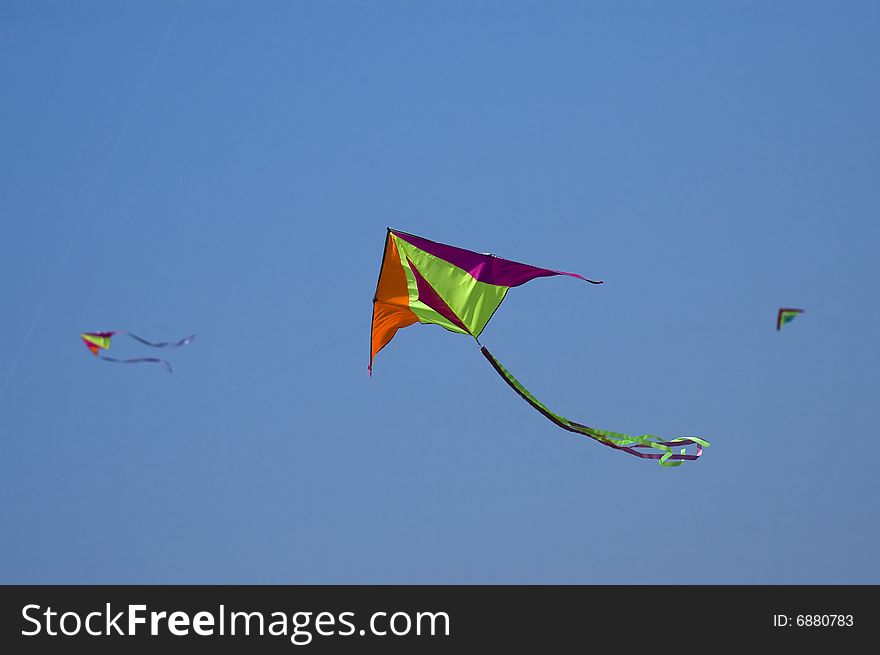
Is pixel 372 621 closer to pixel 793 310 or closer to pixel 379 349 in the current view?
pixel 379 349

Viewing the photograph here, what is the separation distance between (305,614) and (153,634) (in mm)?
1882

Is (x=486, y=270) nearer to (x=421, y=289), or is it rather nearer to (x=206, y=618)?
(x=421, y=289)

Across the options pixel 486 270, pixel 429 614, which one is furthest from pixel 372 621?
pixel 486 270

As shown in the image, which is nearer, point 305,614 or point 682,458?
point 682,458

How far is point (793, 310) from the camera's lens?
67.4 feet

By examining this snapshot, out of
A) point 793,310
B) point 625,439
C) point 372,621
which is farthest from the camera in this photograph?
point 793,310

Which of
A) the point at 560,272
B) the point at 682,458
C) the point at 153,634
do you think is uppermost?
the point at 560,272

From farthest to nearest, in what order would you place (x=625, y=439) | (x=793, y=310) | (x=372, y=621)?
(x=793, y=310) → (x=372, y=621) → (x=625, y=439)

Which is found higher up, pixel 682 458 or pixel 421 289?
pixel 421 289

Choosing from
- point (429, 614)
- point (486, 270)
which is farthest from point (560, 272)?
point (429, 614)

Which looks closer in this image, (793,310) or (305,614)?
(305,614)

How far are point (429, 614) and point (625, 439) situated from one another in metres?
3.53

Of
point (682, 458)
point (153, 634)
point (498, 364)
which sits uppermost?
point (498, 364)

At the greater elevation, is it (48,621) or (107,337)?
(107,337)
